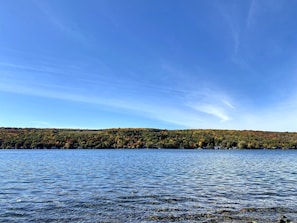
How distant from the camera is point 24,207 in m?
24.1

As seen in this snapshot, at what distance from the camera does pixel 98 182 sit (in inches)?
1548

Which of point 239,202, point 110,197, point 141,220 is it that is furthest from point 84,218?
point 239,202

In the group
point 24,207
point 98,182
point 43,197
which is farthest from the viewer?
point 98,182

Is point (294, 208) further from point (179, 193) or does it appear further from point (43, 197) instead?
point (43, 197)

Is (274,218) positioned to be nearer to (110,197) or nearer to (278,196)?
(278,196)

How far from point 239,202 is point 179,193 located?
6318 mm

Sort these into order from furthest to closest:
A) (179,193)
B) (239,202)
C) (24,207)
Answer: (179,193), (239,202), (24,207)

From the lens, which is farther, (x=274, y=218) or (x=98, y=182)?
(x=98, y=182)

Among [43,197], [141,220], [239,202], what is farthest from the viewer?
[43,197]

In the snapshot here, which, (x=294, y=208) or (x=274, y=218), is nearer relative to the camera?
(x=274, y=218)

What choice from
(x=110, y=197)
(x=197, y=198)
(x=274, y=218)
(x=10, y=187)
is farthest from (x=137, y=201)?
(x=10, y=187)

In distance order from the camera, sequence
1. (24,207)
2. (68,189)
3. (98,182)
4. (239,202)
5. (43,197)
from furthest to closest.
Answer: (98,182) < (68,189) < (43,197) < (239,202) < (24,207)

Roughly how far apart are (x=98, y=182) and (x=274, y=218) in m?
23.3

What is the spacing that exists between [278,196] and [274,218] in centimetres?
908
